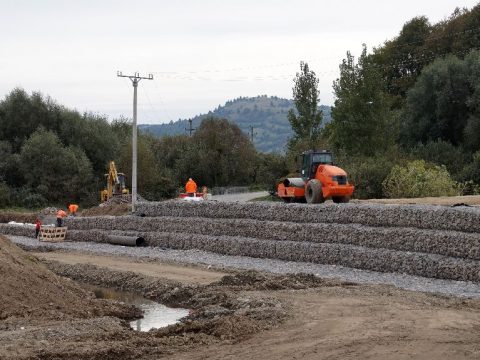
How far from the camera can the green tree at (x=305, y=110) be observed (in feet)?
170

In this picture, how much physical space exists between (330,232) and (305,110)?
2921 centimetres

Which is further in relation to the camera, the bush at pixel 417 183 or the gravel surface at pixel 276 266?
the bush at pixel 417 183

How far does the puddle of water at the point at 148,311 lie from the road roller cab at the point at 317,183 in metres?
8.44

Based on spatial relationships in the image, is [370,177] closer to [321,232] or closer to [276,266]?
[321,232]

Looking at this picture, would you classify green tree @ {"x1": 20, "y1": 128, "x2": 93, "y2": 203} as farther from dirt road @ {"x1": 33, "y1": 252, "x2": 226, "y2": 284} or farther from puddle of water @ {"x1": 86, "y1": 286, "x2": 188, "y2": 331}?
puddle of water @ {"x1": 86, "y1": 286, "x2": 188, "y2": 331}

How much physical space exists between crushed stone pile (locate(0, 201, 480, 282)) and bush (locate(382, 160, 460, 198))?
11.3 meters

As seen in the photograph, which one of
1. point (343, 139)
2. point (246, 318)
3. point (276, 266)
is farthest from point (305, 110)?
point (246, 318)

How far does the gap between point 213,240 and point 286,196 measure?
10.5 feet

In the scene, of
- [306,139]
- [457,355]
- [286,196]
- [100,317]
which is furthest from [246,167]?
[457,355]

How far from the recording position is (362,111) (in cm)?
4375

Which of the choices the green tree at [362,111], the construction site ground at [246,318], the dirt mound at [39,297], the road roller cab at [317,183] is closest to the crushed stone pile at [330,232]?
the construction site ground at [246,318]

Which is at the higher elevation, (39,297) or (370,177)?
(370,177)

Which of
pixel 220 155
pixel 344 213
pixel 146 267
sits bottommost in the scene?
pixel 146 267

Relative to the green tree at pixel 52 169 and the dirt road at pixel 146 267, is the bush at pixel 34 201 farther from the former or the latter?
the dirt road at pixel 146 267
